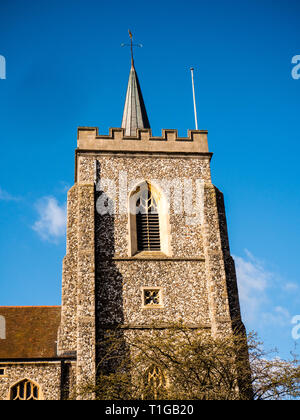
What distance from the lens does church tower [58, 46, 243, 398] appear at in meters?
18.9

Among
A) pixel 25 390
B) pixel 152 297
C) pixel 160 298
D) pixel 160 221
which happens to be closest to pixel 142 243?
pixel 160 221

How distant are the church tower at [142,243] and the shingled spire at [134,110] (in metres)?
2.17

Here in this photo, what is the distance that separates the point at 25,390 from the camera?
19.1 metres

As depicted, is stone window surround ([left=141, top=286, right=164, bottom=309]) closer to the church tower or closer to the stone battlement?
the church tower

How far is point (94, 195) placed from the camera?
68.4 feet

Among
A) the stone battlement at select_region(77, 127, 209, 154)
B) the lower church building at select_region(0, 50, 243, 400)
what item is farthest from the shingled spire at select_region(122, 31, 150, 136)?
the lower church building at select_region(0, 50, 243, 400)

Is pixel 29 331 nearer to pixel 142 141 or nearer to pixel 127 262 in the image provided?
pixel 127 262

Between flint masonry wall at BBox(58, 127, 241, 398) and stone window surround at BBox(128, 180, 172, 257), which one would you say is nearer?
flint masonry wall at BBox(58, 127, 241, 398)

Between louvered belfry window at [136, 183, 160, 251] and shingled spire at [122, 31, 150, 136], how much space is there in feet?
13.0

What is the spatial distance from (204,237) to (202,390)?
7.51 meters

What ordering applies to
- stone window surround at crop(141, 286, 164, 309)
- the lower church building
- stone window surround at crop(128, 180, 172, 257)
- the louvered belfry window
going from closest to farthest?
the lower church building, stone window surround at crop(141, 286, 164, 309), stone window surround at crop(128, 180, 172, 257), the louvered belfry window

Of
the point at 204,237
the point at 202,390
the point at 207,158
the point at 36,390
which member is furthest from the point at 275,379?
the point at 207,158

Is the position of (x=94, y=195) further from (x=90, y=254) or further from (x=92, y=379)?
(x=92, y=379)

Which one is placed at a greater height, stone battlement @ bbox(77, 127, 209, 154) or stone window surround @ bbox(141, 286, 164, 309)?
stone battlement @ bbox(77, 127, 209, 154)
